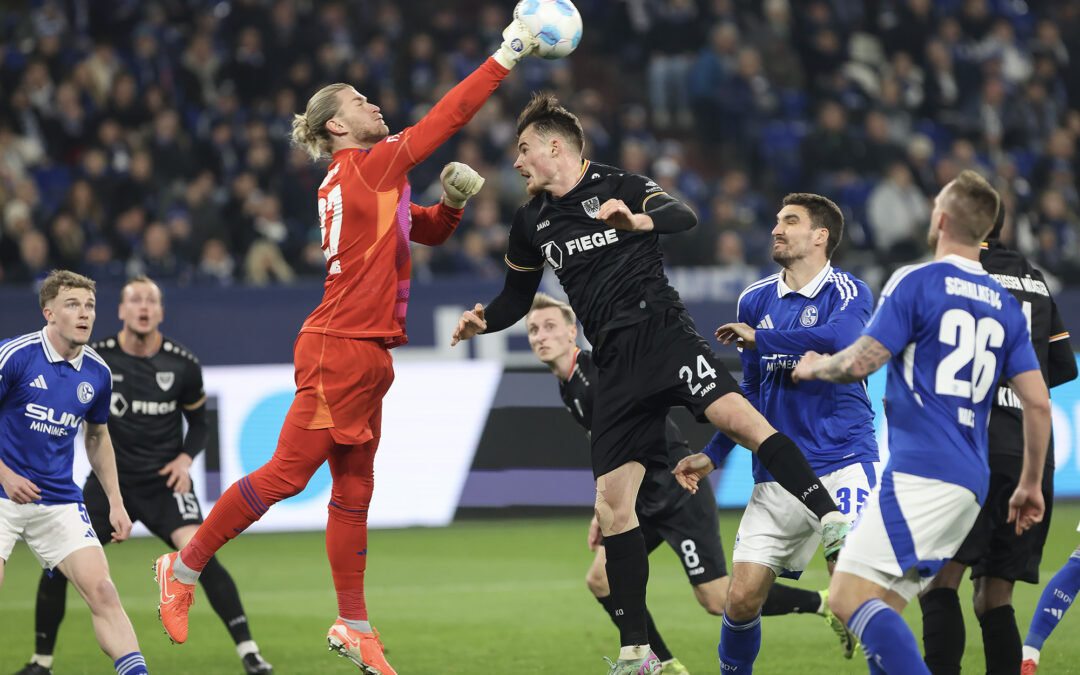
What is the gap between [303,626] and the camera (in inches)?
332

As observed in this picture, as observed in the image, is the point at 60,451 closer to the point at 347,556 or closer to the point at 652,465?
the point at 347,556

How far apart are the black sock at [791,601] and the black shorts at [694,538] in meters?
0.46

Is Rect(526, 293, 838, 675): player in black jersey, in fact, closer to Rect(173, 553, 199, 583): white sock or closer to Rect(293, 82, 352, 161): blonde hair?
Rect(293, 82, 352, 161): blonde hair

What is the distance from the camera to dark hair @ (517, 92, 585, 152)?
5.77m

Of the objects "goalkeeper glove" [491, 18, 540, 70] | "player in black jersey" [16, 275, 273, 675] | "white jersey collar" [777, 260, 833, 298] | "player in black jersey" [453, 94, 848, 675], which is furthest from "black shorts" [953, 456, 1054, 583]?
"player in black jersey" [16, 275, 273, 675]

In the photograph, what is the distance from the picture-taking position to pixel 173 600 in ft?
18.8

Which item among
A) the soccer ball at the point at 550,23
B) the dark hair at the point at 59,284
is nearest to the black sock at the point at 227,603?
the dark hair at the point at 59,284

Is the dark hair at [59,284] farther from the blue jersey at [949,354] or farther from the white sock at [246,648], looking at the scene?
the blue jersey at [949,354]

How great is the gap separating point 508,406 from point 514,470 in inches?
24.6

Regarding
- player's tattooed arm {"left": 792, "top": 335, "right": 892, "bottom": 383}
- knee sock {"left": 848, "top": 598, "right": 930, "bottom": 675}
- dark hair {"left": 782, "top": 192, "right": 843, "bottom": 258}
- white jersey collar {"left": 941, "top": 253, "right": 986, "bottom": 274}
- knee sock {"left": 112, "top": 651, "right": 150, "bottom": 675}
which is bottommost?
knee sock {"left": 112, "top": 651, "right": 150, "bottom": 675}

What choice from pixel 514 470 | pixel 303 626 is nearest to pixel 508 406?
pixel 514 470

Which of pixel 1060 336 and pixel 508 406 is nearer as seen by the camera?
pixel 1060 336

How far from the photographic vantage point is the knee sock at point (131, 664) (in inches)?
231

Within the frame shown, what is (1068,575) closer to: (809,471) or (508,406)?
(809,471)
